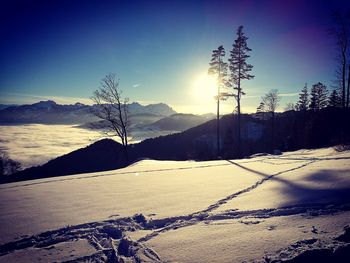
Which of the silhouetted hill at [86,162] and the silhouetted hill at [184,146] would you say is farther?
the silhouetted hill at [86,162]

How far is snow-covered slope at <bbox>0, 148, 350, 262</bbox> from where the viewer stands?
9.27ft

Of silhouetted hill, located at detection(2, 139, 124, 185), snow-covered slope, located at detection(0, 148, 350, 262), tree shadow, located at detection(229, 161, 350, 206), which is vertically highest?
tree shadow, located at detection(229, 161, 350, 206)

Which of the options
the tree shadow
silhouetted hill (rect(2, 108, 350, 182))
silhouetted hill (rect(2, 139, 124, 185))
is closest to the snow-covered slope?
the tree shadow

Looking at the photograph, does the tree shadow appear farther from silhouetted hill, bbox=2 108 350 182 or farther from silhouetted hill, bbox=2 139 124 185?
silhouetted hill, bbox=2 139 124 185

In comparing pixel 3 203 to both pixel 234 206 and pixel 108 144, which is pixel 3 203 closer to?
pixel 234 206

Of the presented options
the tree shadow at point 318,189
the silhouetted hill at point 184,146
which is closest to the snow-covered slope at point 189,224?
the tree shadow at point 318,189

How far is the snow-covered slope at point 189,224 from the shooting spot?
2.82 m

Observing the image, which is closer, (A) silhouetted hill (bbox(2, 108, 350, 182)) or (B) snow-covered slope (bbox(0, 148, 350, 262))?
(B) snow-covered slope (bbox(0, 148, 350, 262))

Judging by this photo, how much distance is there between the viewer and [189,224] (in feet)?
12.1

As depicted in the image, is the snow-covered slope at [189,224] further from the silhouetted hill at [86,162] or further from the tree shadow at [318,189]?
the silhouetted hill at [86,162]

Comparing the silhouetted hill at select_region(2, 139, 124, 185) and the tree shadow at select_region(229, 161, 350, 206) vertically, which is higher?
the tree shadow at select_region(229, 161, 350, 206)

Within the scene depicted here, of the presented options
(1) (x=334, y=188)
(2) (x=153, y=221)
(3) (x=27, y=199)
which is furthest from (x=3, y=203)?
(1) (x=334, y=188)

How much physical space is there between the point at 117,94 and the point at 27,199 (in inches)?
759

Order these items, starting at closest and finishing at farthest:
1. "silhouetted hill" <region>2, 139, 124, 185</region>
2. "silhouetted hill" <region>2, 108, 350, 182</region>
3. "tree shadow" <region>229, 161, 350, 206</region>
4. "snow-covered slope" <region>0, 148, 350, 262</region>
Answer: "snow-covered slope" <region>0, 148, 350, 262</region>
"tree shadow" <region>229, 161, 350, 206</region>
"silhouetted hill" <region>2, 108, 350, 182</region>
"silhouetted hill" <region>2, 139, 124, 185</region>
